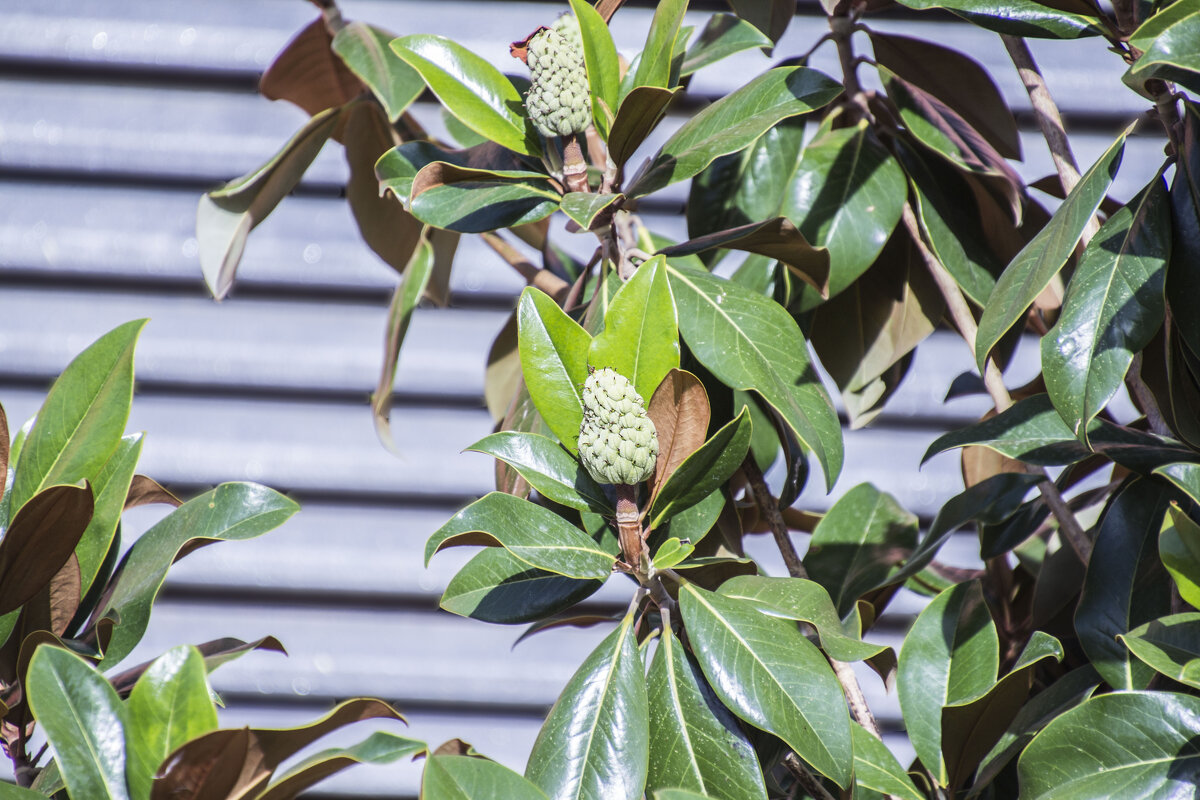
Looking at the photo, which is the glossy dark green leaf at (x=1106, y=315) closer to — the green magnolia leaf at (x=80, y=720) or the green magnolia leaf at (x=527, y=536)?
the green magnolia leaf at (x=527, y=536)

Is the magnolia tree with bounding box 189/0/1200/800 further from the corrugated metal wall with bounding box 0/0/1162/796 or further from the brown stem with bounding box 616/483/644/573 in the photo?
the corrugated metal wall with bounding box 0/0/1162/796

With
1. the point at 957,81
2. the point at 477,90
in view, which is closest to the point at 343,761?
the point at 477,90

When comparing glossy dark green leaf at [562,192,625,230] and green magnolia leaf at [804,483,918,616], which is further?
green magnolia leaf at [804,483,918,616]

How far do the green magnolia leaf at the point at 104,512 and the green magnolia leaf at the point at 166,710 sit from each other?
19 cm

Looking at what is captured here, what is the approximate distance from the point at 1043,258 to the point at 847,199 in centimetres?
25

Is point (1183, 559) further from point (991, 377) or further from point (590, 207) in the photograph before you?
point (590, 207)

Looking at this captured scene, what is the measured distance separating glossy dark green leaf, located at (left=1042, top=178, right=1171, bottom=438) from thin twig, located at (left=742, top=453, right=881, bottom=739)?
0.23m

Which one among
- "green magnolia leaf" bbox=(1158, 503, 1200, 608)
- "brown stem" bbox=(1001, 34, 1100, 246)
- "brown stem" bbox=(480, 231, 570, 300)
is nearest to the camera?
"green magnolia leaf" bbox=(1158, 503, 1200, 608)

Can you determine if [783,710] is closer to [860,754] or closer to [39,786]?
[860,754]

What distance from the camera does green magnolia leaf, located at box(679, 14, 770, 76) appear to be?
0.76 metres

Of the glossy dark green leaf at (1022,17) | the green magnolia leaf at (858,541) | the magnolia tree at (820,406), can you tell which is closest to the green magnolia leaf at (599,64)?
the magnolia tree at (820,406)

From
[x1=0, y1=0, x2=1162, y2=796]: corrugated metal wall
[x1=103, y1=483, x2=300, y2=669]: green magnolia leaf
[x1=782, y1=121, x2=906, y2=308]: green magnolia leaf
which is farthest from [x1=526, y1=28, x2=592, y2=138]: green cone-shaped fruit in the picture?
[x1=0, y1=0, x2=1162, y2=796]: corrugated metal wall

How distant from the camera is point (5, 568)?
562mm

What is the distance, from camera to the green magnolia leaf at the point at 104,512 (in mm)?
629
